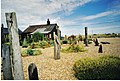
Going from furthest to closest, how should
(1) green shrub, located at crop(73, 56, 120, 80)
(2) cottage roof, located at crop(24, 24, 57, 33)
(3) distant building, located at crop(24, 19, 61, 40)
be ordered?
(2) cottage roof, located at crop(24, 24, 57, 33)
(3) distant building, located at crop(24, 19, 61, 40)
(1) green shrub, located at crop(73, 56, 120, 80)

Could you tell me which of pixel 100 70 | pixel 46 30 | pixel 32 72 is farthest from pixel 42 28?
pixel 32 72

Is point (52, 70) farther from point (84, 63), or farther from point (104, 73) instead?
point (104, 73)

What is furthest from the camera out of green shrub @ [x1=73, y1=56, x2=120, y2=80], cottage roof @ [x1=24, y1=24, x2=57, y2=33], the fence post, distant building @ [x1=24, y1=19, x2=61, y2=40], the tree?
cottage roof @ [x1=24, y1=24, x2=57, y2=33]

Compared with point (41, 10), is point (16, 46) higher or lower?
lower

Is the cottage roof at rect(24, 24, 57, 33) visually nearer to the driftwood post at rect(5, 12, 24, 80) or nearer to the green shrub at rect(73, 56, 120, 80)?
the green shrub at rect(73, 56, 120, 80)

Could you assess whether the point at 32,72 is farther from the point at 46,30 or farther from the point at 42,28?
the point at 42,28

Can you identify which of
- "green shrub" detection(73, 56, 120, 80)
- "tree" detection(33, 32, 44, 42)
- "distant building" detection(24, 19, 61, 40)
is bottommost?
"green shrub" detection(73, 56, 120, 80)

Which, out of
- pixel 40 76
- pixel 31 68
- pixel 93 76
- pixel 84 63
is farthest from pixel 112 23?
pixel 31 68

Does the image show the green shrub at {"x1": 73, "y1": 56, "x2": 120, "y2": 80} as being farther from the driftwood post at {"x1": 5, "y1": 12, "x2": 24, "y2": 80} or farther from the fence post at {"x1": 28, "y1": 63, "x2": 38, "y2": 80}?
the driftwood post at {"x1": 5, "y1": 12, "x2": 24, "y2": 80}

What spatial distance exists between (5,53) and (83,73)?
4.53 ft

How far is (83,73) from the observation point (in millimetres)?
3236

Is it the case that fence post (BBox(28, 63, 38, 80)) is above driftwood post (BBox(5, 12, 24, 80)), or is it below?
below

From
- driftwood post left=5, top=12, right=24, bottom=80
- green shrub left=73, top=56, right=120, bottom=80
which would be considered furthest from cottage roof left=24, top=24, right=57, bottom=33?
driftwood post left=5, top=12, right=24, bottom=80

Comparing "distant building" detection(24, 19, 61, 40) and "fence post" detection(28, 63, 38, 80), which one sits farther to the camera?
"distant building" detection(24, 19, 61, 40)
